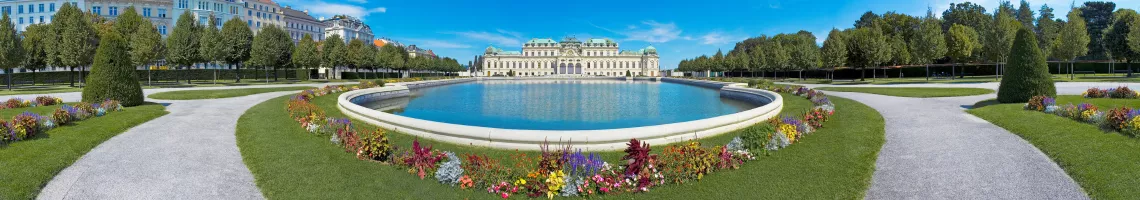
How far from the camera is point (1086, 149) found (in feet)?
25.8

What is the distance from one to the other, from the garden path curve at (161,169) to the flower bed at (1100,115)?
13288mm

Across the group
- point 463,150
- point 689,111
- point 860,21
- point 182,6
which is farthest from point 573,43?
point 463,150

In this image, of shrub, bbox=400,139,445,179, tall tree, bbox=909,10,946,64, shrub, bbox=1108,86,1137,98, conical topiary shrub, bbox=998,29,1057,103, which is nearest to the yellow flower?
shrub, bbox=400,139,445,179

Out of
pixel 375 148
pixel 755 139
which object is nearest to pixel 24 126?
pixel 375 148

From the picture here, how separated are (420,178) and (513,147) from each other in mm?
2166

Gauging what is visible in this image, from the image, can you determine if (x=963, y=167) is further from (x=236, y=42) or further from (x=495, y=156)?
(x=236, y=42)

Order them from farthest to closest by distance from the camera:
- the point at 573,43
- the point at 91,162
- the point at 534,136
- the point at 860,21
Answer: the point at 573,43, the point at 860,21, the point at 534,136, the point at 91,162

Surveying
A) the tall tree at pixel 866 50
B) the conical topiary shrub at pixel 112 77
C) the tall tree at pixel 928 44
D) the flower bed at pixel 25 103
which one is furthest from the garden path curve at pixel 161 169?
the tall tree at pixel 928 44

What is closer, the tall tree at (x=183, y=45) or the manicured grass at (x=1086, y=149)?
the manicured grass at (x=1086, y=149)

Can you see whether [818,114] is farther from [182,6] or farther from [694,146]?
[182,6]

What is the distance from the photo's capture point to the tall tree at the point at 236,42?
43.1 metres

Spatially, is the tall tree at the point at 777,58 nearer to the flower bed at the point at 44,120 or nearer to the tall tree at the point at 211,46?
the tall tree at the point at 211,46

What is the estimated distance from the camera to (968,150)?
8.51 meters

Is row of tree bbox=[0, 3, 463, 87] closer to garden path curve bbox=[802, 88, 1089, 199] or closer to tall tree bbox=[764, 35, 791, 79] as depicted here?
garden path curve bbox=[802, 88, 1089, 199]
